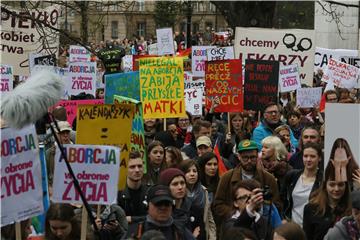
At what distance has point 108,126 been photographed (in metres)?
7.41

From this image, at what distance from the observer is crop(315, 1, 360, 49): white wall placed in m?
34.7

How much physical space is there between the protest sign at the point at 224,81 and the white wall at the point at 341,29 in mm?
21761

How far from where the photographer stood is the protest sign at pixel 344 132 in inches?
280

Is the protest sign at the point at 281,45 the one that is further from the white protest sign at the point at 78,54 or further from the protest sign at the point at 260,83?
the white protest sign at the point at 78,54

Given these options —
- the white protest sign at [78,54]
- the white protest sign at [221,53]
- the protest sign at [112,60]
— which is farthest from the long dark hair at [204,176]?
the white protest sign at [78,54]

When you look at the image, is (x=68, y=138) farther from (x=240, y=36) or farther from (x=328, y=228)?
(x=240, y=36)

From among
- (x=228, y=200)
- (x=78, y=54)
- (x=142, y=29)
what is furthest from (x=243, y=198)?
(x=142, y=29)

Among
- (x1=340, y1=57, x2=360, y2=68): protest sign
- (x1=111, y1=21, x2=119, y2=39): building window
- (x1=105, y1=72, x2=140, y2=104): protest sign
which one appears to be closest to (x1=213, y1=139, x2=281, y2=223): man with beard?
(x1=105, y1=72, x2=140, y2=104): protest sign

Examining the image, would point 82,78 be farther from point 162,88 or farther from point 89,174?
A: point 89,174

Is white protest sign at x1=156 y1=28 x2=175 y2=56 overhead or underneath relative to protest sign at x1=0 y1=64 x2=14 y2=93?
overhead

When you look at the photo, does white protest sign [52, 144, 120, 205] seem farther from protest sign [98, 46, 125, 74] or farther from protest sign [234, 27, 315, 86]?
protest sign [234, 27, 315, 86]

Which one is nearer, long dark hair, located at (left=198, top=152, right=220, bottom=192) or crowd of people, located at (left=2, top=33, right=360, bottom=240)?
crowd of people, located at (left=2, top=33, right=360, bottom=240)

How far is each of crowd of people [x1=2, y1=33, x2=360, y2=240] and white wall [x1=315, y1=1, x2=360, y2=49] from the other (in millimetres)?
25854

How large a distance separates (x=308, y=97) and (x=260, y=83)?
157 cm
